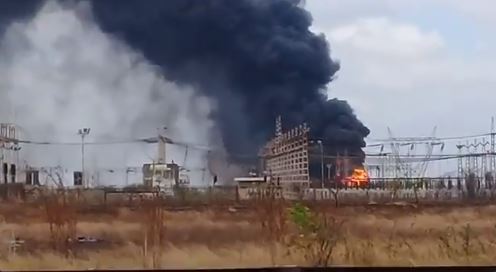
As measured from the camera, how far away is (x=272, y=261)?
9172 millimetres

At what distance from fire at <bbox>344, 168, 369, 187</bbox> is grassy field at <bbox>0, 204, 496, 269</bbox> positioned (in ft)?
9.64

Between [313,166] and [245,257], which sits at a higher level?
[313,166]

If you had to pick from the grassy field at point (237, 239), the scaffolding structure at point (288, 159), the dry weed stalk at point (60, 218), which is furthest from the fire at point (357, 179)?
the dry weed stalk at point (60, 218)

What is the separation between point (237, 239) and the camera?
36.6 ft

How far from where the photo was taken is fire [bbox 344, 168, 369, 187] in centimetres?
1717

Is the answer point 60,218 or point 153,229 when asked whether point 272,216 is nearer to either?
point 153,229

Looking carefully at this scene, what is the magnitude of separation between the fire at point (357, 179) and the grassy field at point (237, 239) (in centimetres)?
294

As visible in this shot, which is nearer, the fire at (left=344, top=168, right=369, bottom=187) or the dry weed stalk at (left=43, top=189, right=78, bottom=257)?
the dry weed stalk at (left=43, top=189, right=78, bottom=257)

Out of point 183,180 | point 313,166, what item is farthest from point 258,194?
point 313,166

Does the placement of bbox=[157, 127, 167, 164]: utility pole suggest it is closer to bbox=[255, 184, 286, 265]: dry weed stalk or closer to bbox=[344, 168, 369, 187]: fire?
bbox=[344, 168, 369, 187]: fire

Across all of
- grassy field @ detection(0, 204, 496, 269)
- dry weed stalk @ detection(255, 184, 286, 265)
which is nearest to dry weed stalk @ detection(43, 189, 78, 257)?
grassy field @ detection(0, 204, 496, 269)

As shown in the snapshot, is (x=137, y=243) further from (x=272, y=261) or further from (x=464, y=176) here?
(x=464, y=176)

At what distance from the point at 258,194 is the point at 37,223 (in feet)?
10.6

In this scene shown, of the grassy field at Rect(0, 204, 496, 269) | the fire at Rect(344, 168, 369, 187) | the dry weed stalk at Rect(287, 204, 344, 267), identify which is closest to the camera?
the dry weed stalk at Rect(287, 204, 344, 267)
